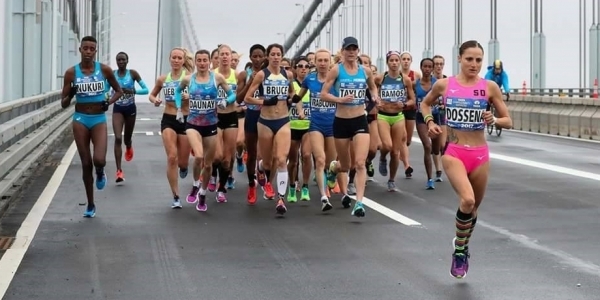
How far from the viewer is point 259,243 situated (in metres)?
12.2

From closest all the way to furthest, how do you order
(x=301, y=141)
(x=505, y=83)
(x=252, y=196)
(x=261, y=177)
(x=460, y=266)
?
(x=460, y=266)
(x=252, y=196)
(x=301, y=141)
(x=261, y=177)
(x=505, y=83)

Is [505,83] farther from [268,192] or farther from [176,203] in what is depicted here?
[176,203]

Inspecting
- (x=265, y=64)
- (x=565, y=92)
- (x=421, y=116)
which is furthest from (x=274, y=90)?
(x=565, y=92)

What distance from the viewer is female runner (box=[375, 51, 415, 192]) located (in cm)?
1795

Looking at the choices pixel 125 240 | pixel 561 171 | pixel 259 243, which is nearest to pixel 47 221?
pixel 125 240

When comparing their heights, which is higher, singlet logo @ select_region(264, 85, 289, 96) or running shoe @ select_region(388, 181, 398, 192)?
singlet logo @ select_region(264, 85, 289, 96)

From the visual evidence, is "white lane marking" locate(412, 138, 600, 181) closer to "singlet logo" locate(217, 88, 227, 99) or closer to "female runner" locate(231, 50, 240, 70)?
"female runner" locate(231, 50, 240, 70)

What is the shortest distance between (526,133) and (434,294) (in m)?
28.6

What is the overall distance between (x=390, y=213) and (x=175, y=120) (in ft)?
9.82

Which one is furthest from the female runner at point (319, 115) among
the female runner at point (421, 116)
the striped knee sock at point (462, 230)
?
the striped knee sock at point (462, 230)

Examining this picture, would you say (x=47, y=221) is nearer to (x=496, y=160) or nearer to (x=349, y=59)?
(x=349, y=59)

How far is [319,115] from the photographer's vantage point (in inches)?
613

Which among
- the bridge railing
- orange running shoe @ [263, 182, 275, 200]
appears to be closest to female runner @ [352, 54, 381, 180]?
orange running shoe @ [263, 182, 275, 200]

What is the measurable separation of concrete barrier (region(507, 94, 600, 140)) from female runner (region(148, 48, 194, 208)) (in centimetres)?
1738
